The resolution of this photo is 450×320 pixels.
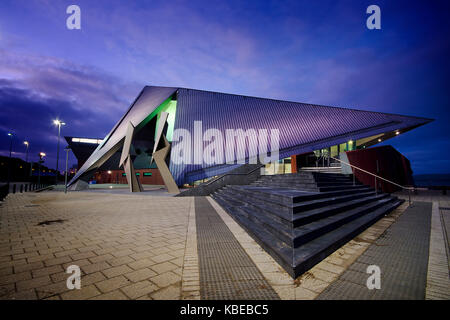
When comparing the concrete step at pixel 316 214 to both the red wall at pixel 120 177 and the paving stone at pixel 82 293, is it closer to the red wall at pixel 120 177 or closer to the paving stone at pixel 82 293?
the paving stone at pixel 82 293

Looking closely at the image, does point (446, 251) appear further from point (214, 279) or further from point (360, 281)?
point (214, 279)

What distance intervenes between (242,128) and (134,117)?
35.4 ft

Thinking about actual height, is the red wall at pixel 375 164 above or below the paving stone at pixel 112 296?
above

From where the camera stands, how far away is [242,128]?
52.7 ft

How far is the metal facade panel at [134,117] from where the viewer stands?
16.9m

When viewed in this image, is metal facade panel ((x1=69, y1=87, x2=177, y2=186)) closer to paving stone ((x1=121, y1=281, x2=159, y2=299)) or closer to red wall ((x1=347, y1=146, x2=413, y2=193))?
red wall ((x1=347, y1=146, x2=413, y2=193))

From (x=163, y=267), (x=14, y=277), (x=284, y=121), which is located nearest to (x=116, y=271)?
(x=163, y=267)

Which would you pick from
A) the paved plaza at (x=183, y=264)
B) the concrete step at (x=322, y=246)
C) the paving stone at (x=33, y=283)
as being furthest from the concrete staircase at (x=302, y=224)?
the paving stone at (x=33, y=283)

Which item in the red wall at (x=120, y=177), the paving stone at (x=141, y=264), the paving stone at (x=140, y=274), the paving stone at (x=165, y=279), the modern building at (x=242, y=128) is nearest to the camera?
the paving stone at (x=165, y=279)

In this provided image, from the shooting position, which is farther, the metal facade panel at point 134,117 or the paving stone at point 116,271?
the metal facade panel at point 134,117

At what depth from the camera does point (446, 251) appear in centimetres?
326

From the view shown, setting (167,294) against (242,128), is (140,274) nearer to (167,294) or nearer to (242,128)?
(167,294)

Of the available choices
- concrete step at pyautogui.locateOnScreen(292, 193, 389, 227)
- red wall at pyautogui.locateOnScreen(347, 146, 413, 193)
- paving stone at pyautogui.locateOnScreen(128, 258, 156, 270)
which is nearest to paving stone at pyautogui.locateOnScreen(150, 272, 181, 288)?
paving stone at pyautogui.locateOnScreen(128, 258, 156, 270)
